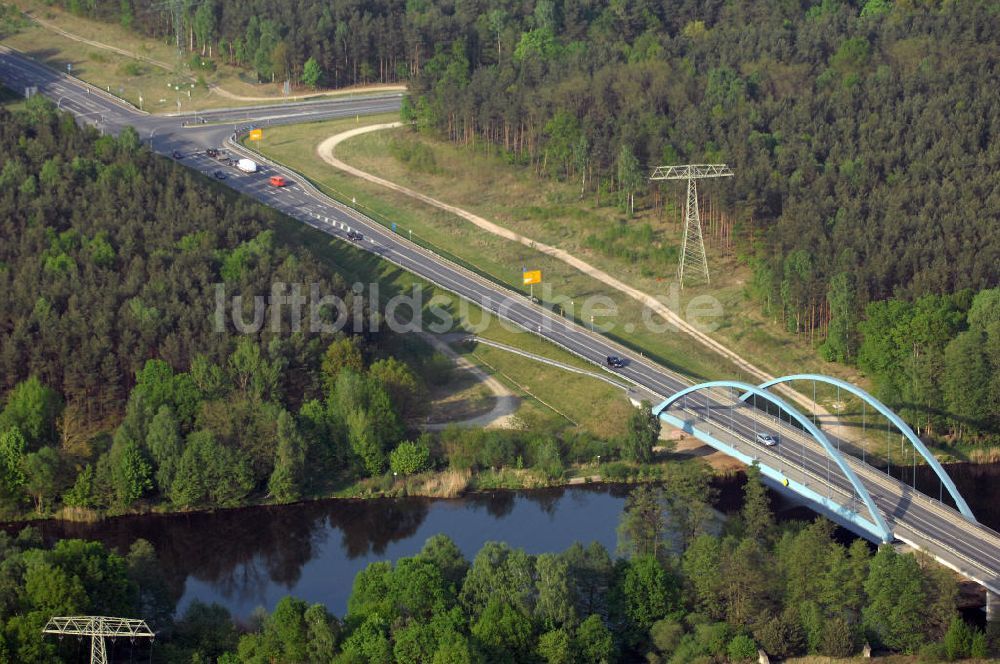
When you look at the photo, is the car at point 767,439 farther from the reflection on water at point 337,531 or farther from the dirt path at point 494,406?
the dirt path at point 494,406

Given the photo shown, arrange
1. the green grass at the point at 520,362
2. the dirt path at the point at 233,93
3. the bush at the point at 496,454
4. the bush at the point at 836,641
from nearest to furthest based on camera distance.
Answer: the bush at the point at 836,641 < the bush at the point at 496,454 < the green grass at the point at 520,362 < the dirt path at the point at 233,93

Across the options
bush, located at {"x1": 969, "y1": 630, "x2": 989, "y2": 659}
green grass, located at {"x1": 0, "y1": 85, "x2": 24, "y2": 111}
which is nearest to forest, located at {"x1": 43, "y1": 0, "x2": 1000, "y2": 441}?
green grass, located at {"x1": 0, "y1": 85, "x2": 24, "y2": 111}

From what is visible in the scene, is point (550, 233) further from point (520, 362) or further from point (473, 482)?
point (473, 482)

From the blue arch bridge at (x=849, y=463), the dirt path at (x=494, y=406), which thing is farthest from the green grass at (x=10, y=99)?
the blue arch bridge at (x=849, y=463)

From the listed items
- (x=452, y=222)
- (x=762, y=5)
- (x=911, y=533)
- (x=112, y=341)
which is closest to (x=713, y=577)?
(x=911, y=533)

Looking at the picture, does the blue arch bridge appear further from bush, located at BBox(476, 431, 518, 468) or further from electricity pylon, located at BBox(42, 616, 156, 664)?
electricity pylon, located at BBox(42, 616, 156, 664)

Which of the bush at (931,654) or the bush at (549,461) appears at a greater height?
the bush at (931,654)

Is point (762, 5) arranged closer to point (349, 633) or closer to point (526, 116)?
point (526, 116)
